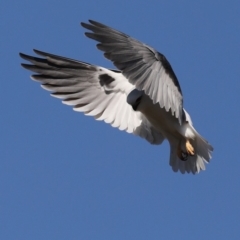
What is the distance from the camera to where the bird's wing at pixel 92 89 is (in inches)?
398

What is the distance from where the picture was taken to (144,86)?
836 cm

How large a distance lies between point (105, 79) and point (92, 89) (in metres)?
0.19

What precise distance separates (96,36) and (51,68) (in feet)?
7.26

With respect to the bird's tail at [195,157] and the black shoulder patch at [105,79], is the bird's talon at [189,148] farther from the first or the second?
the black shoulder patch at [105,79]

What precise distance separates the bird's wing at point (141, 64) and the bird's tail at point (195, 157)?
119 centimetres

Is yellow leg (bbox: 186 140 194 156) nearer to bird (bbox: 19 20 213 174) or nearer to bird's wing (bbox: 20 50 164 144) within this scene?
bird (bbox: 19 20 213 174)

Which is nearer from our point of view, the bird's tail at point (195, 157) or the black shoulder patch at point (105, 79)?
the bird's tail at point (195, 157)

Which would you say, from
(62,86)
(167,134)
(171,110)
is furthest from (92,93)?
(171,110)

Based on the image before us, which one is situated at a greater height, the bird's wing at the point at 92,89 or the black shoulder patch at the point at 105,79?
the black shoulder patch at the point at 105,79

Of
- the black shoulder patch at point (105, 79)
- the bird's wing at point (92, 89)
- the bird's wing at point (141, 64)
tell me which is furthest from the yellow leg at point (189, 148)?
the black shoulder patch at point (105, 79)

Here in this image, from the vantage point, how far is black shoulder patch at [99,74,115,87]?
1051 centimetres

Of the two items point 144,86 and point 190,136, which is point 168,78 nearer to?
point 144,86

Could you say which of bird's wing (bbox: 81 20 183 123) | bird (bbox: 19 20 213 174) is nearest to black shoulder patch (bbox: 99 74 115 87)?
bird (bbox: 19 20 213 174)

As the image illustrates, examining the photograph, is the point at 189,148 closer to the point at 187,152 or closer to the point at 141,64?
the point at 187,152
